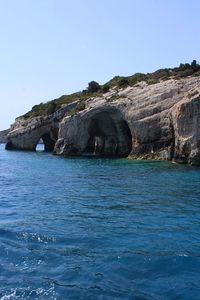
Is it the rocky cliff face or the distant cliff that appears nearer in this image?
the rocky cliff face

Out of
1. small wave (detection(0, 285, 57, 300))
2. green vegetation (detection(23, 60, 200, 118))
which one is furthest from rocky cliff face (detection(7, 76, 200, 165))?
small wave (detection(0, 285, 57, 300))

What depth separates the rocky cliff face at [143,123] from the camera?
5156 cm

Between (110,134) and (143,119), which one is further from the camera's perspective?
(110,134)

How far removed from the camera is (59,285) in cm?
1338

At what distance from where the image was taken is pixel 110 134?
7519cm

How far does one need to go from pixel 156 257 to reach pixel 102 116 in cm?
5884

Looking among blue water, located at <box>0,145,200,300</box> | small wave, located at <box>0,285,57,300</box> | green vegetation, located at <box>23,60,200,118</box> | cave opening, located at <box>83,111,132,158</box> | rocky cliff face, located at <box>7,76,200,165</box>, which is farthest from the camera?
cave opening, located at <box>83,111,132,158</box>

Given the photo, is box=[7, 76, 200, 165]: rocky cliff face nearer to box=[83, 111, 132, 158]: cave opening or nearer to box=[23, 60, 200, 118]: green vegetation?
box=[83, 111, 132, 158]: cave opening

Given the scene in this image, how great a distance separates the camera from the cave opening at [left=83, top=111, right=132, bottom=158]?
70.5 metres

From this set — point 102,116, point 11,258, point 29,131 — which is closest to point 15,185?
point 11,258

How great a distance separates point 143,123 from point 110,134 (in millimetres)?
13999

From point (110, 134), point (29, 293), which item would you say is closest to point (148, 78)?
point (110, 134)

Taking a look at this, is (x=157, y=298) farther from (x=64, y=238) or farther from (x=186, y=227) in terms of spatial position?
(x=186, y=227)

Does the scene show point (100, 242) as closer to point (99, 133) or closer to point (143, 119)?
point (143, 119)
